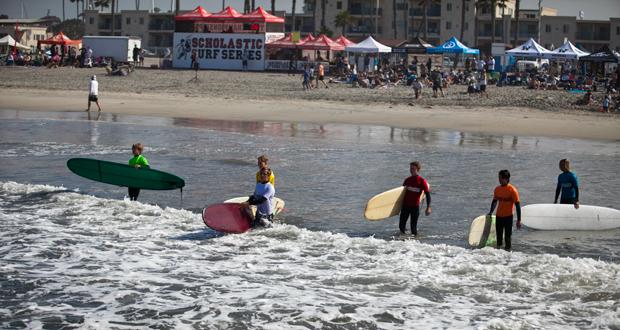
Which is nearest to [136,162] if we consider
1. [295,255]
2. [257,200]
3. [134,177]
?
[134,177]

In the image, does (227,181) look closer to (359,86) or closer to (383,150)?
(383,150)

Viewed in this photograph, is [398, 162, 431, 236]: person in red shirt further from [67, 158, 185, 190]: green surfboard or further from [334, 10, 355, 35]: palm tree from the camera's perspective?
[334, 10, 355, 35]: palm tree

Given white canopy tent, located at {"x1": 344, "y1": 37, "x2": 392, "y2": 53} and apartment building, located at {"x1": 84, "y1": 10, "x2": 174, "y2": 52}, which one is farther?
apartment building, located at {"x1": 84, "y1": 10, "x2": 174, "y2": 52}

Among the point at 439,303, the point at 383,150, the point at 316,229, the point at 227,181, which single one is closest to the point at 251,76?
the point at 383,150

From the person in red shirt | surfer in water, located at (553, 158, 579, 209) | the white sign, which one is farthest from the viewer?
the white sign

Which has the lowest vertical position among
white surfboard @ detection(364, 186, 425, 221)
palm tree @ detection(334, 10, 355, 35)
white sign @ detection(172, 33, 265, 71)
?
white surfboard @ detection(364, 186, 425, 221)

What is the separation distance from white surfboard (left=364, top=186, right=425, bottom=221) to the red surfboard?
2.22 m

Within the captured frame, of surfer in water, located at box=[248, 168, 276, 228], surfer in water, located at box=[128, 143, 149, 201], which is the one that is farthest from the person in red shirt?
surfer in water, located at box=[128, 143, 149, 201]

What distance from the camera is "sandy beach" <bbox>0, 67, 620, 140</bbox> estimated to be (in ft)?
107

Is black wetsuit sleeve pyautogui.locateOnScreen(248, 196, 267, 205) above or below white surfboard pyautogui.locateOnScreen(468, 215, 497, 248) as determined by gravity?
above

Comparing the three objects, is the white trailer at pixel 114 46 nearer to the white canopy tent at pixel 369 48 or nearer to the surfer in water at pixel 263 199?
the white canopy tent at pixel 369 48

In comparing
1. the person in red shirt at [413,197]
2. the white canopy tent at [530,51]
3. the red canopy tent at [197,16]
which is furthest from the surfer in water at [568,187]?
the red canopy tent at [197,16]

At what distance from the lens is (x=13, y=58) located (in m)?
58.6

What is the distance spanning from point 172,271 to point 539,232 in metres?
6.79
